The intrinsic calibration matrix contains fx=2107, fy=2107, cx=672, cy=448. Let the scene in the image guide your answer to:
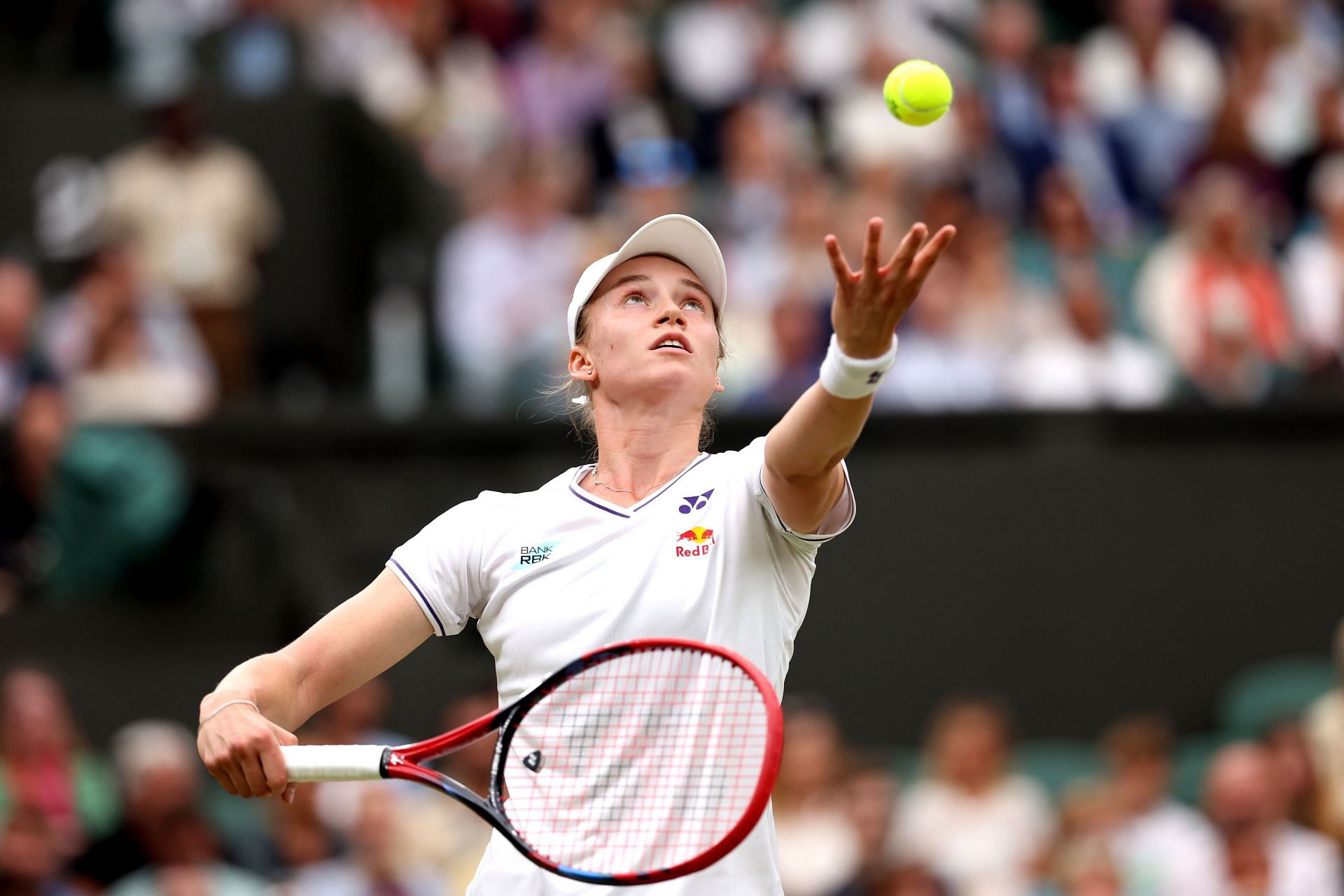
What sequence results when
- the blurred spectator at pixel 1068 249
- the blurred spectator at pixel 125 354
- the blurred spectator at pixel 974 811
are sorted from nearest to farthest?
the blurred spectator at pixel 974 811
the blurred spectator at pixel 125 354
the blurred spectator at pixel 1068 249

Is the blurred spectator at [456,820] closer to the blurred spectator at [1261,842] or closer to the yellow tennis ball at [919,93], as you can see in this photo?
the blurred spectator at [1261,842]

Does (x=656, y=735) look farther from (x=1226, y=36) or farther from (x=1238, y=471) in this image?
(x=1226, y=36)

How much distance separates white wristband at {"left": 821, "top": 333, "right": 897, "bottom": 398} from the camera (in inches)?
147

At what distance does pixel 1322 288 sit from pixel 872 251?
8.09m

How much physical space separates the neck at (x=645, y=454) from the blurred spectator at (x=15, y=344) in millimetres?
6355

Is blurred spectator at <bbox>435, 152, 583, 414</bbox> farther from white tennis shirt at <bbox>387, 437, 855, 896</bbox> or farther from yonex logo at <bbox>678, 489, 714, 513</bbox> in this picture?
yonex logo at <bbox>678, 489, 714, 513</bbox>

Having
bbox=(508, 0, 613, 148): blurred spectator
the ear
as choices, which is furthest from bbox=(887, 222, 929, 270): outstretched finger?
bbox=(508, 0, 613, 148): blurred spectator

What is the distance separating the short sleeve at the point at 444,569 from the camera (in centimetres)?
419

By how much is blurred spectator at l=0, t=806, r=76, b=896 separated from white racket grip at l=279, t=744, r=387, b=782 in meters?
4.03

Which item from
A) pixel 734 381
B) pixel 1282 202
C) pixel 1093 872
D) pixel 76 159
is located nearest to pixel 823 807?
pixel 1093 872

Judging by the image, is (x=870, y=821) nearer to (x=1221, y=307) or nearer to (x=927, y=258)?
(x=1221, y=307)

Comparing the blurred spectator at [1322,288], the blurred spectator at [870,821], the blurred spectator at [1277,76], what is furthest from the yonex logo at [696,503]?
the blurred spectator at [1277,76]

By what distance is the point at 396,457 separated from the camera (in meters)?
10.2

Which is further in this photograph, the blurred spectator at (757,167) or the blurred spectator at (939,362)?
the blurred spectator at (757,167)
